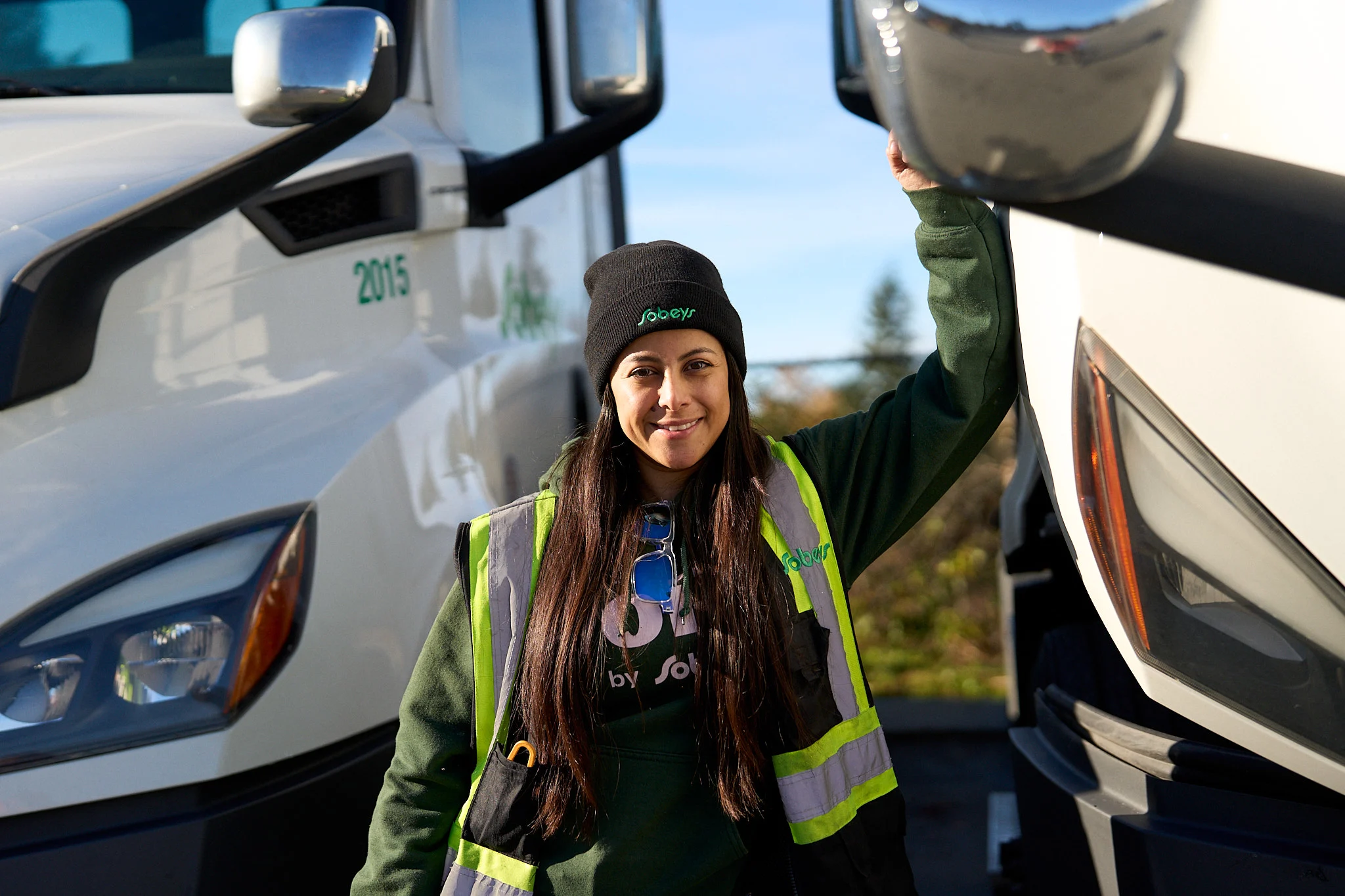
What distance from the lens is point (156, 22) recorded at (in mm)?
2572

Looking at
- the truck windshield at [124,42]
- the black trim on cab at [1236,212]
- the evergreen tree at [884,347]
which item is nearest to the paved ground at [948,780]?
the evergreen tree at [884,347]

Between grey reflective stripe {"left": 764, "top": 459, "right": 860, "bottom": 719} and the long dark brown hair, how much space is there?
0.12 feet

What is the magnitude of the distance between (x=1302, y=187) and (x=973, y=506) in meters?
6.64

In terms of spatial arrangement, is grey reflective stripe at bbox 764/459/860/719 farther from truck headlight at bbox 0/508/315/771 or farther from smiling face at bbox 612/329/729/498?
truck headlight at bbox 0/508/315/771

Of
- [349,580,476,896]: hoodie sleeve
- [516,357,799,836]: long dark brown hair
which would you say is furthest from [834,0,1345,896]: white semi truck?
[349,580,476,896]: hoodie sleeve

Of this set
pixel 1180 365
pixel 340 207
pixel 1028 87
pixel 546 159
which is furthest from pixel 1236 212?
pixel 546 159

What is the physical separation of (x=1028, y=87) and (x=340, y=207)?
1811 mm

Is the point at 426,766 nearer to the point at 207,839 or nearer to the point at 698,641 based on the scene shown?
the point at 207,839

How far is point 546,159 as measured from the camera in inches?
109

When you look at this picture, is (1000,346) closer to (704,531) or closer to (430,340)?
(704,531)

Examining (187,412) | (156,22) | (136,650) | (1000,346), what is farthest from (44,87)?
(1000,346)

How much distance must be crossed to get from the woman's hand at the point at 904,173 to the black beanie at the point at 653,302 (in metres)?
0.30

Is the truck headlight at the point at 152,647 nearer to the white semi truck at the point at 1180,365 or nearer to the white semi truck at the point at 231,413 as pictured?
the white semi truck at the point at 231,413

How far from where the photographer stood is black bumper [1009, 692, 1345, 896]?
1301 mm
